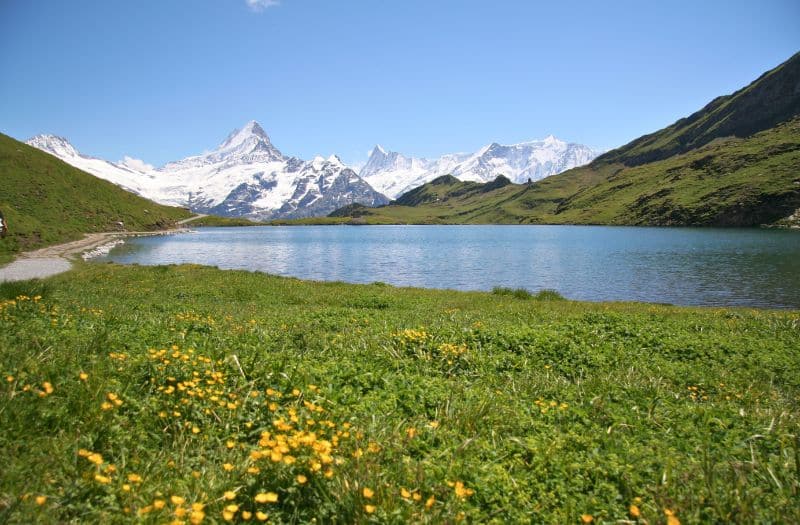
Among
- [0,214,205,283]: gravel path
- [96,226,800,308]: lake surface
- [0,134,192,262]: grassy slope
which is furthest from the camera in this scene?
[0,134,192,262]: grassy slope

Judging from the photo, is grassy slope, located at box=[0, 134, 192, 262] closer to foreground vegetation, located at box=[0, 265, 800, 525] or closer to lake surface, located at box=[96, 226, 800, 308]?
lake surface, located at box=[96, 226, 800, 308]

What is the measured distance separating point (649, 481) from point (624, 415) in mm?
2502

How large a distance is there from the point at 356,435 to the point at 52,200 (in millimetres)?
154833

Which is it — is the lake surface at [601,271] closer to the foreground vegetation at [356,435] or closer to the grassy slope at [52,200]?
the grassy slope at [52,200]

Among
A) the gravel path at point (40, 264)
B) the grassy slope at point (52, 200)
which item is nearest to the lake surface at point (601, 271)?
the gravel path at point (40, 264)

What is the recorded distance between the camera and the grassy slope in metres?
92.2

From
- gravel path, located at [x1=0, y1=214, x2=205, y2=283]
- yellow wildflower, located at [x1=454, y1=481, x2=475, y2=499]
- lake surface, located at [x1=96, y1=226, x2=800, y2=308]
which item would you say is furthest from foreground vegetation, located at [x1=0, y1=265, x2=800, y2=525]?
lake surface, located at [x1=96, y1=226, x2=800, y2=308]

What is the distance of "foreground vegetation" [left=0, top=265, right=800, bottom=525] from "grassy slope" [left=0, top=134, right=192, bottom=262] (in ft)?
298

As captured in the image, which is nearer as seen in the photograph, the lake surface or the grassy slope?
the lake surface

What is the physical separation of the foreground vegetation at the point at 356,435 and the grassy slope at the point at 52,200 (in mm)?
90730

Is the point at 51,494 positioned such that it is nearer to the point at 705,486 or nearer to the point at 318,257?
the point at 705,486

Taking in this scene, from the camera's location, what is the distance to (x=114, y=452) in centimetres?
611

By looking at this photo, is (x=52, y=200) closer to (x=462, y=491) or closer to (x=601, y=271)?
(x=601, y=271)

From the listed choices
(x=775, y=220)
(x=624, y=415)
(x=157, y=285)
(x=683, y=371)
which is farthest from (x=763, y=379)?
(x=775, y=220)
